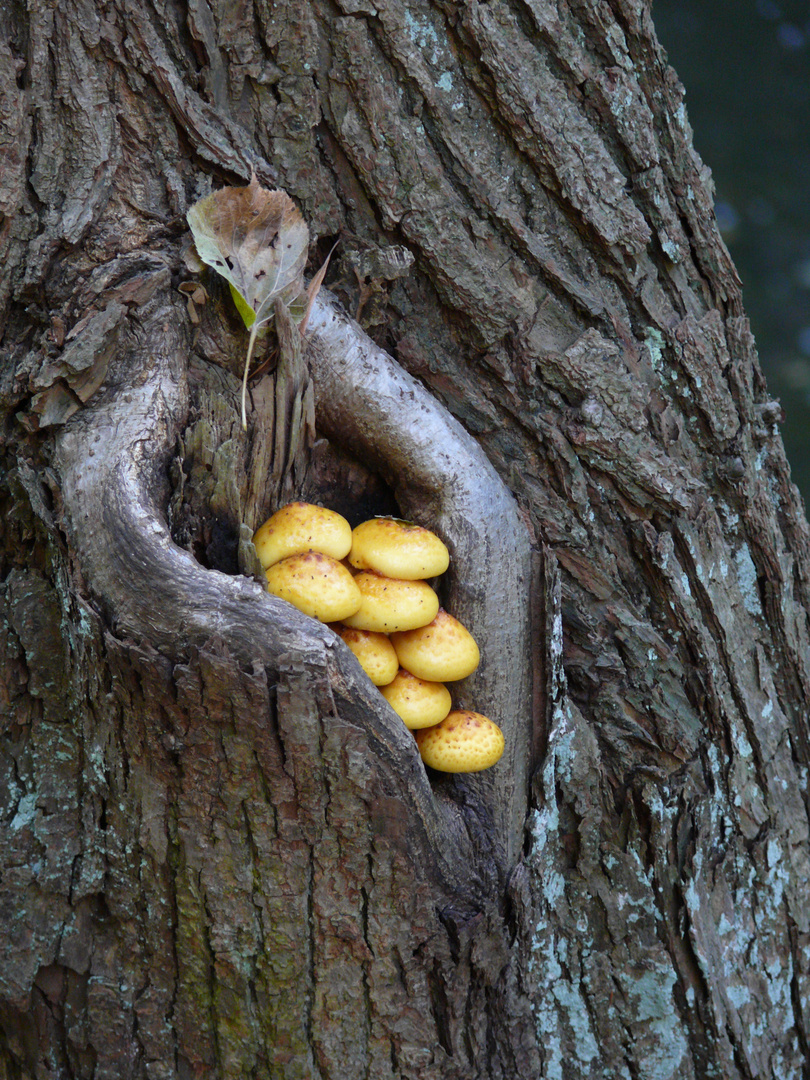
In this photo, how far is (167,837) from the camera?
175 cm

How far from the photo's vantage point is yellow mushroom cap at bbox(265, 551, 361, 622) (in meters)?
1.79

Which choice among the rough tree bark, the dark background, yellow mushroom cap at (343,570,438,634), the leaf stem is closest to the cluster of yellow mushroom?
yellow mushroom cap at (343,570,438,634)

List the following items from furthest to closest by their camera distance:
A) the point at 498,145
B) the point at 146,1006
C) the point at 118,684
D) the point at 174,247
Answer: the point at 498,145
the point at 174,247
the point at 146,1006
the point at 118,684

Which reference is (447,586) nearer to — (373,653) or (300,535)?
(373,653)

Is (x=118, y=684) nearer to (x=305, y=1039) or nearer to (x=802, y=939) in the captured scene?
(x=305, y=1039)

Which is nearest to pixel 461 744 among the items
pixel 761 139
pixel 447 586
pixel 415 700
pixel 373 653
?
pixel 415 700

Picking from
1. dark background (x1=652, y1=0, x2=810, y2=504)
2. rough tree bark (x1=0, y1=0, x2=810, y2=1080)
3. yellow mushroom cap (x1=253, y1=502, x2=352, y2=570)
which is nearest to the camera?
rough tree bark (x1=0, y1=0, x2=810, y2=1080)

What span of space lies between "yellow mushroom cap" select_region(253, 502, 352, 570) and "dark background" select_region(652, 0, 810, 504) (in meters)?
3.50

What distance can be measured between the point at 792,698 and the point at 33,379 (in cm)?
251

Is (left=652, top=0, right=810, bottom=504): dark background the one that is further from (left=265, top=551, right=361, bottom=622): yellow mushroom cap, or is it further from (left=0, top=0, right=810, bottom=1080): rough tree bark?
(left=265, top=551, right=361, bottom=622): yellow mushroom cap

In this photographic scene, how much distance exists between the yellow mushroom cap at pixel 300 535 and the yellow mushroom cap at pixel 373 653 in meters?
0.21

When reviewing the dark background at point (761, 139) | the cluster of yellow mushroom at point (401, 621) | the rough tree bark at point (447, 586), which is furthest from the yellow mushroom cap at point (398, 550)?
the dark background at point (761, 139)

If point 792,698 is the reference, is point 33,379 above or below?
above

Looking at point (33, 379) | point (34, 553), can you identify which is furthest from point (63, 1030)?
point (33, 379)
